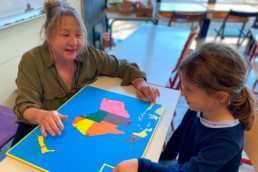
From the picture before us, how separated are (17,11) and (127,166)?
172cm

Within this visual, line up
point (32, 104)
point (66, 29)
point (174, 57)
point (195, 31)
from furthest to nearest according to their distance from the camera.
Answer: point (195, 31), point (174, 57), point (66, 29), point (32, 104)

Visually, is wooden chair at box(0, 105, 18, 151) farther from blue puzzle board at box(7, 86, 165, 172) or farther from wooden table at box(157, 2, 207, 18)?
wooden table at box(157, 2, 207, 18)

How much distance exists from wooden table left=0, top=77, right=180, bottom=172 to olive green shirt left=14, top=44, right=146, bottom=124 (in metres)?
0.06

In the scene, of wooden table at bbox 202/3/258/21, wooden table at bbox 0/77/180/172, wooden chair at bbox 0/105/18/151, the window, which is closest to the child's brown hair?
wooden table at bbox 0/77/180/172

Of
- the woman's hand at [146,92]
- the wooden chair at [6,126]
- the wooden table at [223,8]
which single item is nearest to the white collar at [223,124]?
the woman's hand at [146,92]

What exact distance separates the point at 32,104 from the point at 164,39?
69.7 inches

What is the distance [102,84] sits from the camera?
1208 millimetres

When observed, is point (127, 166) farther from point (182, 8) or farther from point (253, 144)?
point (182, 8)

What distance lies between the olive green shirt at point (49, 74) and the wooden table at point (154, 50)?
0.32 m

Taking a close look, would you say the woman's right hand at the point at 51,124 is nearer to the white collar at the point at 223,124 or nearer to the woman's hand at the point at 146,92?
the woman's hand at the point at 146,92

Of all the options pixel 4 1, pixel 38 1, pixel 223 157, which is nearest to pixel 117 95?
pixel 223 157

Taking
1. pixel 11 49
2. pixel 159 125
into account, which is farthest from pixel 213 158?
pixel 11 49

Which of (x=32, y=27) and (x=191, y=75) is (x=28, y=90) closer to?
(x=191, y=75)

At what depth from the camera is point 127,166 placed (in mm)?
653
